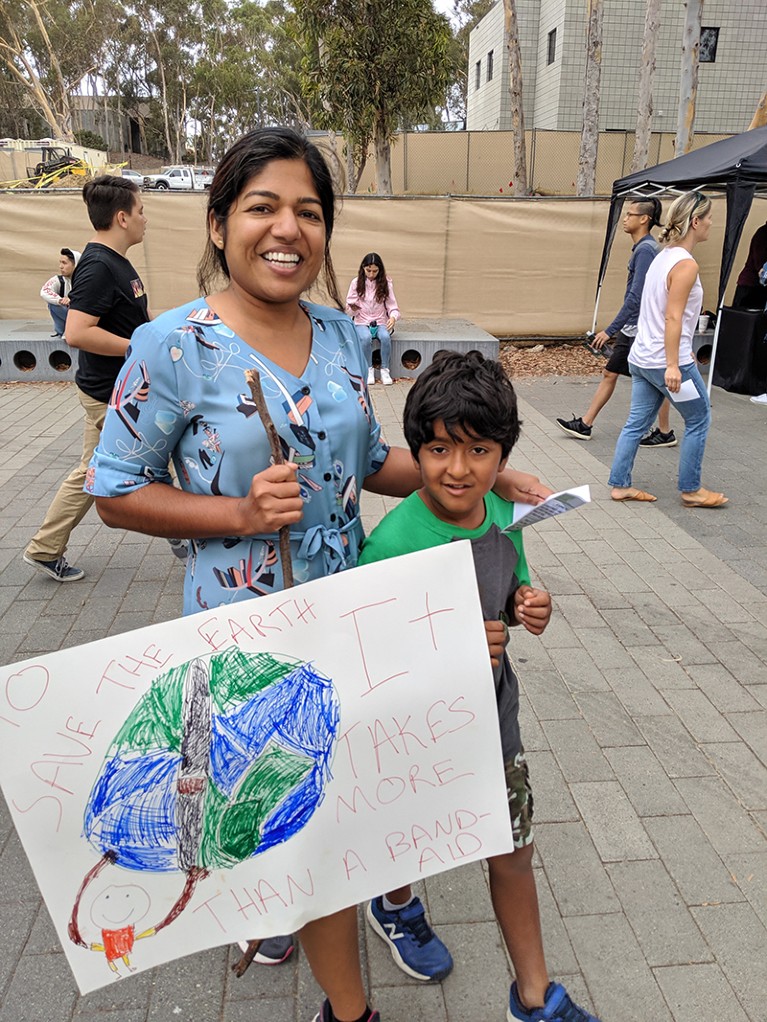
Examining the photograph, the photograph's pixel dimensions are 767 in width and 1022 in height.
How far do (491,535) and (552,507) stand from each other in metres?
0.29

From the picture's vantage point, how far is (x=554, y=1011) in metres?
1.75

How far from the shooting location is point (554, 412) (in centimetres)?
812

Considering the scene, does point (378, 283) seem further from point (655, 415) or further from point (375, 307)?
point (655, 415)

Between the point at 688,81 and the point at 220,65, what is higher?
the point at 220,65

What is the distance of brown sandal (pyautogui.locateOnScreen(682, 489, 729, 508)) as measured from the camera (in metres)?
5.30

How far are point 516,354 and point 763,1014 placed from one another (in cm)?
953

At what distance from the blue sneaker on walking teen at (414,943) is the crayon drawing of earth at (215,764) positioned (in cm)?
79

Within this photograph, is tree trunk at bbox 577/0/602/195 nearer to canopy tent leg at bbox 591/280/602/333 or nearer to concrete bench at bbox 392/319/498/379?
canopy tent leg at bbox 591/280/602/333

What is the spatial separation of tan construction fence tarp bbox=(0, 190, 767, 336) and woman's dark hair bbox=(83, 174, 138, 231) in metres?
6.22

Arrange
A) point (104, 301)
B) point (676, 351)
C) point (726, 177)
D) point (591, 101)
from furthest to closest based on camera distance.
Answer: point (591, 101) → point (726, 177) → point (676, 351) → point (104, 301)

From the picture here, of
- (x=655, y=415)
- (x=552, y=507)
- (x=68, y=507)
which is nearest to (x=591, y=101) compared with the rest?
(x=655, y=415)

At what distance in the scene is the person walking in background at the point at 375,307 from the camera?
9.03 meters

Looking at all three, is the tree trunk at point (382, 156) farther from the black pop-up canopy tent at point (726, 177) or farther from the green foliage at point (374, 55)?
the black pop-up canopy tent at point (726, 177)

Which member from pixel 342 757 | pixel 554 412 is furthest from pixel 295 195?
pixel 554 412
